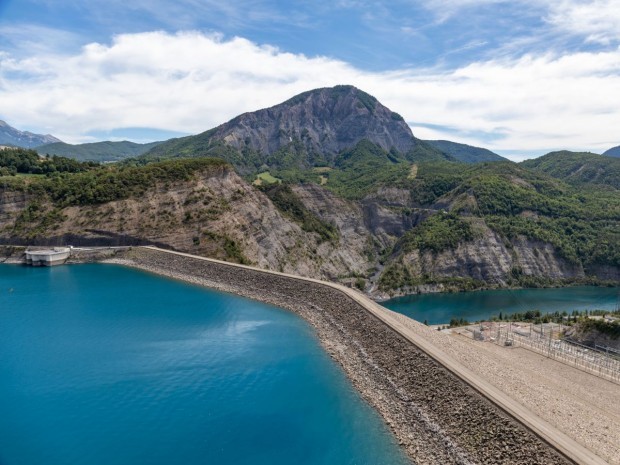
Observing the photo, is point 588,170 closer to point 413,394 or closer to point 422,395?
point 413,394

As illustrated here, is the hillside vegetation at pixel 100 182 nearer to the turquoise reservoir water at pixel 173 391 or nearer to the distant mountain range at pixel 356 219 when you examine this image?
the distant mountain range at pixel 356 219

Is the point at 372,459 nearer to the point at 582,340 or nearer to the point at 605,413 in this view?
the point at 605,413

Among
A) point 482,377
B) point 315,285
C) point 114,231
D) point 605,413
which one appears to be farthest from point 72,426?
point 114,231

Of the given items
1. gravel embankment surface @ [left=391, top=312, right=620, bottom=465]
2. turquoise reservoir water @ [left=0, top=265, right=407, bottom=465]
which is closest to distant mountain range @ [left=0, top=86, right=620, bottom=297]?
turquoise reservoir water @ [left=0, top=265, right=407, bottom=465]

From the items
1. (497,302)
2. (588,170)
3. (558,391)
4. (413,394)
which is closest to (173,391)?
(413,394)

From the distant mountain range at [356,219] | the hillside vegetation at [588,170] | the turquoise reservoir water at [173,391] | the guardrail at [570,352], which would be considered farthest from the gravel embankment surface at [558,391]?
the hillside vegetation at [588,170]

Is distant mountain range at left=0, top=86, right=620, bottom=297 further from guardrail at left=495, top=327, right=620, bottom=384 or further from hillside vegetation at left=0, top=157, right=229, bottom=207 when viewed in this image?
guardrail at left=495, top=327, right=620, bottom=384

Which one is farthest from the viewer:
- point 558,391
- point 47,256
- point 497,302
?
point 497,302
